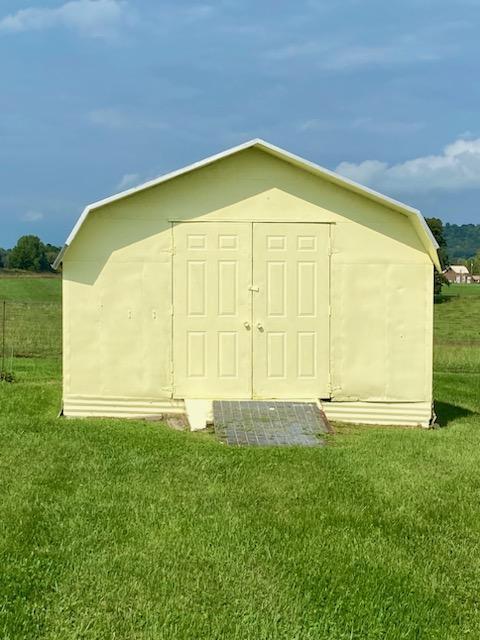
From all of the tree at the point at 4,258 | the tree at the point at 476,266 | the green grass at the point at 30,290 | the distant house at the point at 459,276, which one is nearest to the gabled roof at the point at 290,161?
the green grass at the point at 30,290

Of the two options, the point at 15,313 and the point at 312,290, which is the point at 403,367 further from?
the point at 15,313

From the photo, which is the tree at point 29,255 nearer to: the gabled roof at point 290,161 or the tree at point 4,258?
the tree at point 4,258

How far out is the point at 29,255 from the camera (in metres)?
79.1

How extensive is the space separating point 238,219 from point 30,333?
35.1ft

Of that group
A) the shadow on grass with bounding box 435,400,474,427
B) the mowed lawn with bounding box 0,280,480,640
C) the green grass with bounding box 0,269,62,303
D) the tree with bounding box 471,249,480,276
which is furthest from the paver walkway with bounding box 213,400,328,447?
the tree with bounding box 471,249,480,276

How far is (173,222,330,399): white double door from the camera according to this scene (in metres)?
10.1

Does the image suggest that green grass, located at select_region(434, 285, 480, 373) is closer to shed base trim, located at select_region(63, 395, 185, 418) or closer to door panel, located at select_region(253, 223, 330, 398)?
door panel, located at select_region(253, 223, 330, 398)

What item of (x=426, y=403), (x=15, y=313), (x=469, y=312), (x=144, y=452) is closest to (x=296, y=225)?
(x=426, y=403)

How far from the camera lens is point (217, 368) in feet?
33.2

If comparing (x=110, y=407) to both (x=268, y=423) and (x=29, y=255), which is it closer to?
(x=268, y=423)

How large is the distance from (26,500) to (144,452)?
2.01 meters

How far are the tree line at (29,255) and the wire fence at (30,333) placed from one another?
56.2 meters

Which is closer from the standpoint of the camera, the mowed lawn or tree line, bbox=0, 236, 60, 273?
the mowed lawn

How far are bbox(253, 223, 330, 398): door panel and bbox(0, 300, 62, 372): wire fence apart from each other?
22.1 ft
